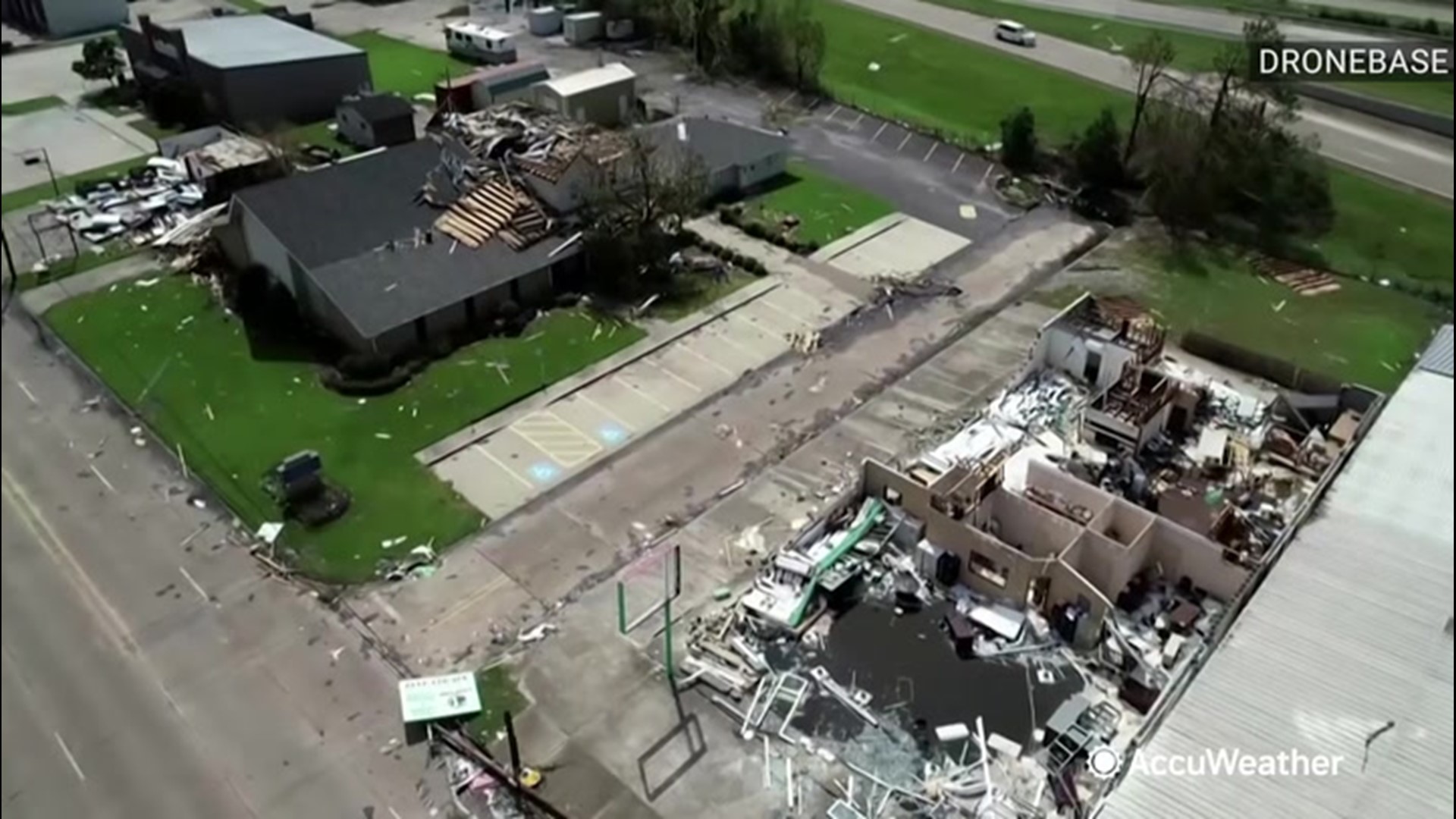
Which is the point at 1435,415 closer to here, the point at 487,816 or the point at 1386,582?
the point at 1386,582

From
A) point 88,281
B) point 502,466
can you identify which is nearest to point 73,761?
point 502,466

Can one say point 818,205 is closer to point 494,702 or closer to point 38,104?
point 494,702

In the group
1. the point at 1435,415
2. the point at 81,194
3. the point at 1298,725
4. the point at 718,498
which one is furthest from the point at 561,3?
the point at 1298,725

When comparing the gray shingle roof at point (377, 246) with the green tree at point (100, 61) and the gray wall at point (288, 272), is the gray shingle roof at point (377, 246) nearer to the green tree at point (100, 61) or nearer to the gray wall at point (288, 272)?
the gray wall at point (288, 272)

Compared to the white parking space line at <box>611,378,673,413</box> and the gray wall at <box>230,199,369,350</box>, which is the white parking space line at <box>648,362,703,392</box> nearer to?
the white parking space line at <box>611,378,673,413</box>

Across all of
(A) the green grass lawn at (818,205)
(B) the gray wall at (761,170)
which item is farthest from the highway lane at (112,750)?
(B) the gray wall at (761,170)

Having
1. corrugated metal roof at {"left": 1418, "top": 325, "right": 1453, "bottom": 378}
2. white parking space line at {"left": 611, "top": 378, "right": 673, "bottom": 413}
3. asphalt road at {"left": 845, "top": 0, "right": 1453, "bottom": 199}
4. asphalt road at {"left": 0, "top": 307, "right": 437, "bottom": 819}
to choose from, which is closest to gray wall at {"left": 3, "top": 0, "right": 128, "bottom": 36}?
asphalt road at {"left": 0, "top": 307, "right": 437, "bottom": 819}
